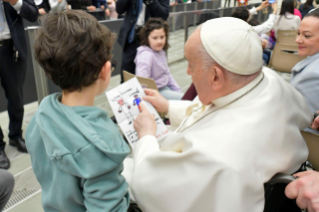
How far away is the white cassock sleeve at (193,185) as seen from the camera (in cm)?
90

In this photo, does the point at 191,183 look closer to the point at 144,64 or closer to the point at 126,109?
the point at 126,109

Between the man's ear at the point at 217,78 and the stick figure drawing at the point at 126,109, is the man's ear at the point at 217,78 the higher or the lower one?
the higher one

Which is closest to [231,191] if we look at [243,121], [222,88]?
[243,121]

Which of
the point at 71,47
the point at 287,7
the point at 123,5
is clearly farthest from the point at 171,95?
the point at 287,7

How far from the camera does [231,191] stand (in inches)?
35.4

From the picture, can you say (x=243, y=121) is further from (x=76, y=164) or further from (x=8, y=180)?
(x=8, y=180)

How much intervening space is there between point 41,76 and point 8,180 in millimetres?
1578

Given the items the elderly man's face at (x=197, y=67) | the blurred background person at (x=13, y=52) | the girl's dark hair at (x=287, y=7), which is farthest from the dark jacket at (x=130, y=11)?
the girl's dark hair at (x=287, y=7)

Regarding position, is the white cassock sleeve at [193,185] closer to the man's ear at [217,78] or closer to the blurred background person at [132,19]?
the man's ear at [217,78]

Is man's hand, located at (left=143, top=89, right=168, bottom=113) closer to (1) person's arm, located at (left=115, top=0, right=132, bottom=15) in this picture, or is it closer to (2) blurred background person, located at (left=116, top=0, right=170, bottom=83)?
(2) blurred background person, located at (left=116, top=0, right=170, bottom=83)

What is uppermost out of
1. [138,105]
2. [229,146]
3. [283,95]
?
[283,95]

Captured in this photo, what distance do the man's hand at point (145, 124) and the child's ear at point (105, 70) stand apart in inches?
21.8

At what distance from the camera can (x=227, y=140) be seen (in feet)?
3.13

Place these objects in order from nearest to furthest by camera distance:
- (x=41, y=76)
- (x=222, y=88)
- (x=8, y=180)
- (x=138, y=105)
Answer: (x=222, y=88) < (x=8, y=180) < (x=138, y=105) < (x=41, y=76)
